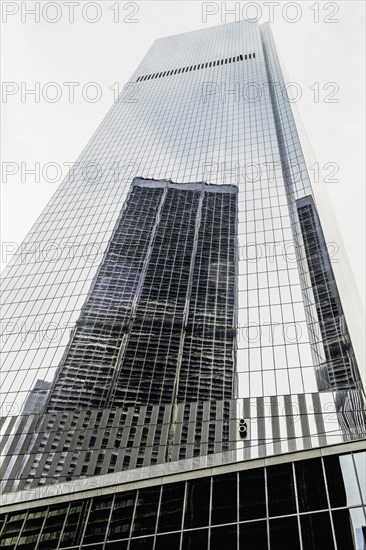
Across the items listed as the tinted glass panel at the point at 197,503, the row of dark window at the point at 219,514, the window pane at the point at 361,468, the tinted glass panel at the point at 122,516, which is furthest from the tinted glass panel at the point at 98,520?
the window pane at the point at 361,468

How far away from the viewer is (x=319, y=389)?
5972 centimetres

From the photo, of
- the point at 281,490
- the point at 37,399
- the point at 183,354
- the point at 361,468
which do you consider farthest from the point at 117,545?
the point at 183,354

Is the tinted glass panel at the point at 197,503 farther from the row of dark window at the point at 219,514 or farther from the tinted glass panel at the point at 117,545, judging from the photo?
the tinted glass panel at the point at 117,545

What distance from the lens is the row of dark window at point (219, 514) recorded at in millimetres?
21172

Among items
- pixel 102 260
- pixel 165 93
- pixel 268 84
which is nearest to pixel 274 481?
pixel 102 260

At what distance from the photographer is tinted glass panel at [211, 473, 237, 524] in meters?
23.0

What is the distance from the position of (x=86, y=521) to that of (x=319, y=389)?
40539 millimetres

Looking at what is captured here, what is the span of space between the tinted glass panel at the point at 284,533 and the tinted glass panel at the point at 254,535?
35 centimetres

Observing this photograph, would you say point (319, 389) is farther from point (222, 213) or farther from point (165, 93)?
point (165, 93)

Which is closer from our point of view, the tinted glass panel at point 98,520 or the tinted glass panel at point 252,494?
the tinted glass panel at point 252,494

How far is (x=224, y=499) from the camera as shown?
23781 millimetres

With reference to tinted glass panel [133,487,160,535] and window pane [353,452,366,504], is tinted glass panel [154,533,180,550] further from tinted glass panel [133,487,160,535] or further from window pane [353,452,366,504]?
window pane [353,452,366,504]

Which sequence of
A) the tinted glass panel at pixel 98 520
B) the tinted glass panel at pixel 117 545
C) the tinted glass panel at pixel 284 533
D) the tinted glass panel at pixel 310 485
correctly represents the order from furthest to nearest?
the tinted glass panel at pixel 98 520
the tinted glass panel at pixel 117 545
the tinted glass panel at pixel 310 485
the tinted glass panel at pixel 284 533

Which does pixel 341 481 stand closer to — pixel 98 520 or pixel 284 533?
pixel 284 533
